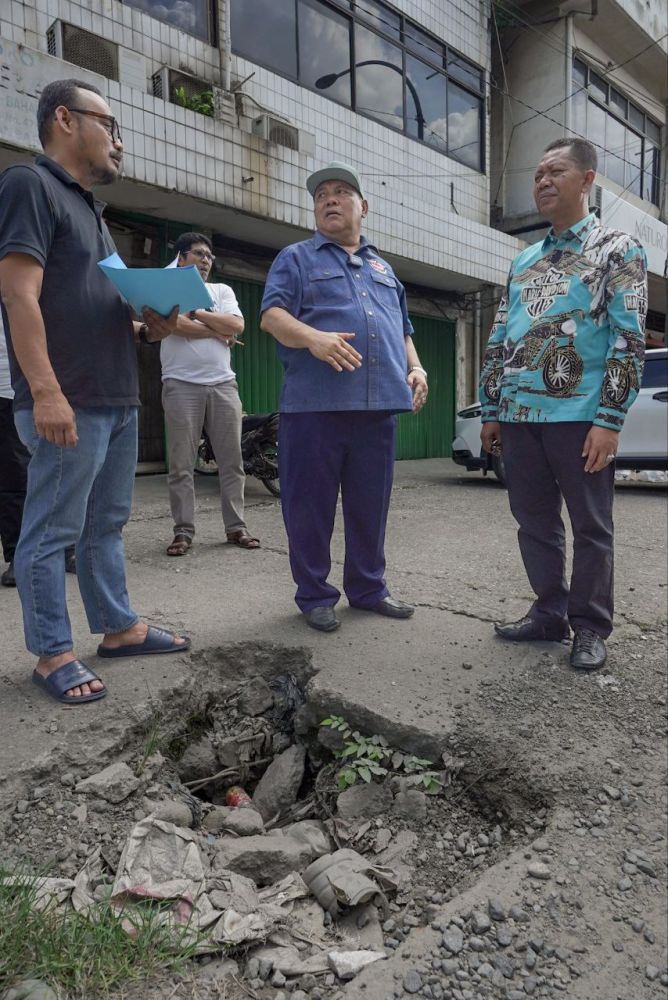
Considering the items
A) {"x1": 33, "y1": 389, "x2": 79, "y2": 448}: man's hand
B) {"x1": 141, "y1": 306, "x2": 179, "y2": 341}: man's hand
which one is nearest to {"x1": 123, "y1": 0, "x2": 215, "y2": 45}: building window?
{"x1": 141, "y1": 306, "x2": 179, "y2": 341}: man's hand

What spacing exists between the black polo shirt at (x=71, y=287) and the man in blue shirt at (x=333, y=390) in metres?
0.71

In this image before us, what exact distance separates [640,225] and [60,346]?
15.7 metres

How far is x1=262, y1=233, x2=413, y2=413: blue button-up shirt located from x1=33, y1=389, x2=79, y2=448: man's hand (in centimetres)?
103

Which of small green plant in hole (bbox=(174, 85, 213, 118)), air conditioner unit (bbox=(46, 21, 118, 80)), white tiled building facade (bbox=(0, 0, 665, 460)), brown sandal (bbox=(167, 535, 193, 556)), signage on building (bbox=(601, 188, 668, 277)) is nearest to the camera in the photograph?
brown sandal (bbox=(167, 535, 193, 556))

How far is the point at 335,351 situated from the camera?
2.70 m

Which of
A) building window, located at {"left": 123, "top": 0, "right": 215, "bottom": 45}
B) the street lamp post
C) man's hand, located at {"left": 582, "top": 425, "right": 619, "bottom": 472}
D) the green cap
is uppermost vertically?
the street lamp post

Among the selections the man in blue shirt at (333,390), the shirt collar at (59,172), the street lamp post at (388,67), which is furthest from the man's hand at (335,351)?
the street lamp post at (388,67)

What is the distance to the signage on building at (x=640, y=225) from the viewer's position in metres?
13.9

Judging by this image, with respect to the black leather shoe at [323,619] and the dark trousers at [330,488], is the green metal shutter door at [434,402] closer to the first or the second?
the dark trousers at [330,488]

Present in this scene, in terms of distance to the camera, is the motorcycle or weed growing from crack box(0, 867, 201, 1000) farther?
the motorcycle

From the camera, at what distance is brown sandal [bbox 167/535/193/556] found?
4.54 meters

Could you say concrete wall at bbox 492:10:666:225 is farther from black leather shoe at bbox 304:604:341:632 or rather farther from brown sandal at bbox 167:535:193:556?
black leather shoe at bbox 304:604:341:632

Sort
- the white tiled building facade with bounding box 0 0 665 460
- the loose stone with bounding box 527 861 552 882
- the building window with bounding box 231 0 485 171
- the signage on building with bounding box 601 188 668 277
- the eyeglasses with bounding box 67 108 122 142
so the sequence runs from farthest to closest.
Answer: the signage on building with bounding box 601 188 668 277, the building window with bounding box 231 0 485 171, the white tiled building facade with bounding box 0 0 665 460, the eyeglasses with bounding box 67 108 122 142, the loose stone with bounding box 527 861 552 882

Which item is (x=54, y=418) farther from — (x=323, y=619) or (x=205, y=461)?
(x=205, y=461)
